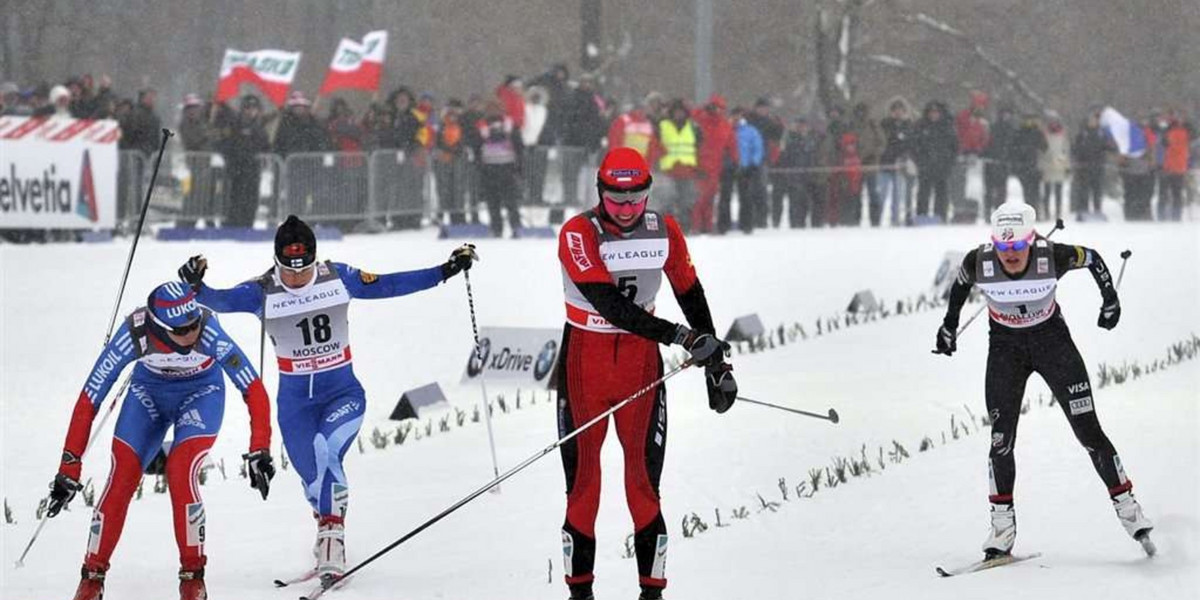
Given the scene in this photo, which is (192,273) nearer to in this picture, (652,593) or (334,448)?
(334,448)

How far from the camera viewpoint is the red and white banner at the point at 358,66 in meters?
30.9

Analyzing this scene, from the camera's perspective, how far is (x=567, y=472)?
30.6 feet

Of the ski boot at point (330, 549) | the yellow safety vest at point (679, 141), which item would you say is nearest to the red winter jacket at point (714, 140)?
the yellow safety vest at point (679, 141)

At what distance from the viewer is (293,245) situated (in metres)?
10.5

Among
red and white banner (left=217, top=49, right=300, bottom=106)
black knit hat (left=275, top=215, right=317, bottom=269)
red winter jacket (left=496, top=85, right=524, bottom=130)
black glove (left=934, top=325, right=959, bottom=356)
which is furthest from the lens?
red and white banner (left=217, top=49, right=300, bottom=106)

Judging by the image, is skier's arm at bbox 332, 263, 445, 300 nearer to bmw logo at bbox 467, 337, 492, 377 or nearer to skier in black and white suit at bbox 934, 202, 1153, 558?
skier in black and white suit at bbox 934, 202, 1153, 558

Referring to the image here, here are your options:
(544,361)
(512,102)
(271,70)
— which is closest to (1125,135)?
(512,102)

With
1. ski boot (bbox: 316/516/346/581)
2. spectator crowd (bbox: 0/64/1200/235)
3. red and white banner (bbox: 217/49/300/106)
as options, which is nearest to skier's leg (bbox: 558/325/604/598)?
ski boot (bbox: 316/516/346/581)

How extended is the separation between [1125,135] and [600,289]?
1047 inches

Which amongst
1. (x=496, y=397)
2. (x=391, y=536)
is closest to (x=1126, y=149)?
(x=496, y=397)

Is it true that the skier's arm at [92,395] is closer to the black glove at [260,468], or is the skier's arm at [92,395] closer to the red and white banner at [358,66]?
the black glove at [260,468]

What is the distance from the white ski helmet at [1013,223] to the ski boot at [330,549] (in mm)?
3670

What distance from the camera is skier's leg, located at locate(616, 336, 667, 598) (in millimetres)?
9156

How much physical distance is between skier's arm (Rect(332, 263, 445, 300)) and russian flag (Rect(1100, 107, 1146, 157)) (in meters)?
24.9
